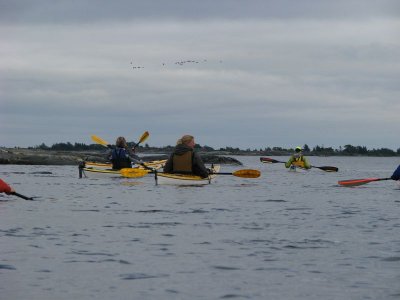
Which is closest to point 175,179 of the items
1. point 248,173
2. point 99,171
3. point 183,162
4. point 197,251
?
point 183,162

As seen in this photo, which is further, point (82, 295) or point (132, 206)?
point (132, 206)

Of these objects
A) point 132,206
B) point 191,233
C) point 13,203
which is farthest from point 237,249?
point 13,203

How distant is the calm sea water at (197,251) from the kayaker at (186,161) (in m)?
5.57

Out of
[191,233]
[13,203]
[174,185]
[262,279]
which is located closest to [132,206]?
[13,203]

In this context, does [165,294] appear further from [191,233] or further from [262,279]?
[191,233]

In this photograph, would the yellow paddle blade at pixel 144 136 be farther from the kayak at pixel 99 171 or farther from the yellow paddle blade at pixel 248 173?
the yellow paddle blade at pixel 248 173

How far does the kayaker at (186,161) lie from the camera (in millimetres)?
24812

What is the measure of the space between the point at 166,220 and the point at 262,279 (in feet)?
21.6

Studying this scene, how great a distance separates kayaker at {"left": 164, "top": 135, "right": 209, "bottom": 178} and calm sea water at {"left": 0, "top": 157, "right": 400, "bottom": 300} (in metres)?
5.57

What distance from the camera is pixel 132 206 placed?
61.1 feet

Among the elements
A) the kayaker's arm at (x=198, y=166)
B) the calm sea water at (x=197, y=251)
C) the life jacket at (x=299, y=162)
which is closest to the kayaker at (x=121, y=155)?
the kayaker's arm at (x=198, y=166)

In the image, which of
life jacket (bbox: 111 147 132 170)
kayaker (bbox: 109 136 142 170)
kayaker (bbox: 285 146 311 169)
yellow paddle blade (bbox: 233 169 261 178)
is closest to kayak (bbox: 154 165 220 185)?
yellow paddle blade (bbox: 233 169 261 178)

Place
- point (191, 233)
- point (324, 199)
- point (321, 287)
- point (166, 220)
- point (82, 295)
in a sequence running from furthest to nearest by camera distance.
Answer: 1. point (324, 199)
2. point (166, 220)
3. point (191, 233)
4. point (321, 287)
5. point (82, 295)

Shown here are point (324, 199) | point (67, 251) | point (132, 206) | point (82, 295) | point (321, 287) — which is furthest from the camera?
point (324, 199)
